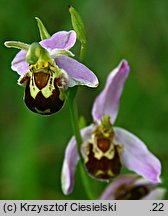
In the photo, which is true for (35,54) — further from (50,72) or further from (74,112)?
(74,112)

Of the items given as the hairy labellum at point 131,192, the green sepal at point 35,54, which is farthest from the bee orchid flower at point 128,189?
the green sepal at point 35,54

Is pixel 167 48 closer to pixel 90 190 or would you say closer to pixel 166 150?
pixel 166 150

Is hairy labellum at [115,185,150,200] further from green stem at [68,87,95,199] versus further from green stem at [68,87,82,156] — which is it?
green stem at [68,87,82,156]

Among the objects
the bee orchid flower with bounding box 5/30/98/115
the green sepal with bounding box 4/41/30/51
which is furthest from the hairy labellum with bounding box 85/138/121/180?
the green sepal with bounding box 4/41/30/51

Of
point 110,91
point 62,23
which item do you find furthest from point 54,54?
point 62,23

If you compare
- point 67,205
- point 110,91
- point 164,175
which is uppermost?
point 110,91

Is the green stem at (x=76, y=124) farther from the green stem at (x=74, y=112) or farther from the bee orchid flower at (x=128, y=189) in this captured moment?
the bee orchid flower at (x=128, y=189)
